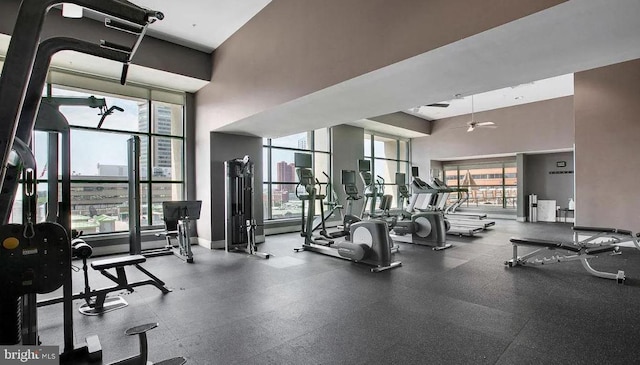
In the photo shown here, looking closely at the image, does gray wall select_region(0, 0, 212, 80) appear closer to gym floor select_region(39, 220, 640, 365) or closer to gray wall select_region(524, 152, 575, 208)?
gym floor select_region(39, 220, 640, 365)

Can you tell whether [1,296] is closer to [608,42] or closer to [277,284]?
[277,284]

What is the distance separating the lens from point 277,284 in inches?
163

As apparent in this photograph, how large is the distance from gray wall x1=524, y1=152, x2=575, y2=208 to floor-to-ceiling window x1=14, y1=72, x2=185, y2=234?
11.8 m

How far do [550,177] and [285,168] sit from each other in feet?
31.1

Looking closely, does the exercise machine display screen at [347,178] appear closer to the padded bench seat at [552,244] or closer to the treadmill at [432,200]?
the treadmill at [432,200]

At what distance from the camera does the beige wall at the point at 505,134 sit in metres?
9.90

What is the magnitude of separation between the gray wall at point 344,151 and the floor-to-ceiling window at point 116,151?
465 centimetres

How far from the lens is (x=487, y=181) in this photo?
1272 centimetres

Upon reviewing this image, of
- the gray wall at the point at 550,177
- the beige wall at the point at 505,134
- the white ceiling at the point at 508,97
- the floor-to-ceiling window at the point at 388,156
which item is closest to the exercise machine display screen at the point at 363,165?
the white ceiling at the point at 508,97

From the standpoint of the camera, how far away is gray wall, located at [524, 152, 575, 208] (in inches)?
420

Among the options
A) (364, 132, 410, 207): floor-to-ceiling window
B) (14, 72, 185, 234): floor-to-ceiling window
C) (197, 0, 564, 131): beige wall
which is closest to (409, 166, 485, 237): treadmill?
(364, 132, 410, 207): floor-to-ceiling window

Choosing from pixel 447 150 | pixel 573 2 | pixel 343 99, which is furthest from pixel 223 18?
pixel 447 150

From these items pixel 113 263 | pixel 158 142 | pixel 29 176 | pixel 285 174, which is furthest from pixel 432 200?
pixel 29 176

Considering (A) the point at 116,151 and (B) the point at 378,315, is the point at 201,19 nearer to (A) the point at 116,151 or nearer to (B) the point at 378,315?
(A) the point at 116,151
